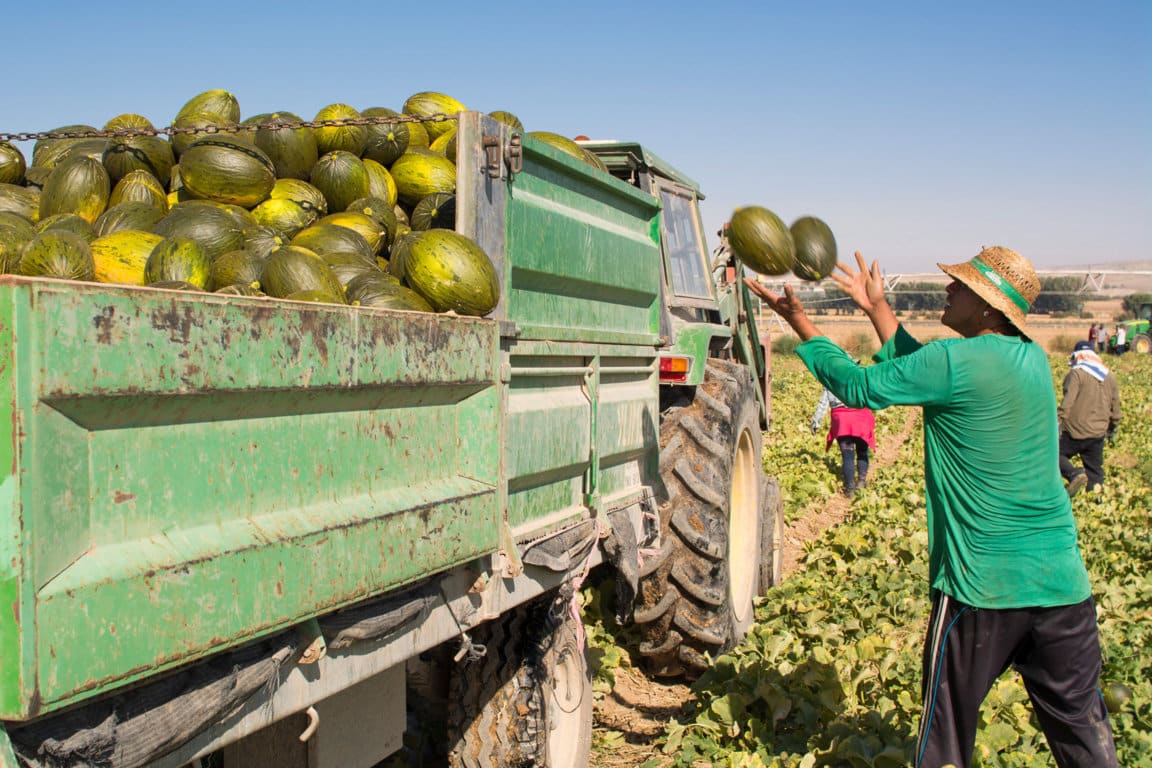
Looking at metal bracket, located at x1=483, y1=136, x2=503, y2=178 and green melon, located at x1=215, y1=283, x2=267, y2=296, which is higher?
metal bracket, located at x1=483, y1=136, x2=503, y2=178

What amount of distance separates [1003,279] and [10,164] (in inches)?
159

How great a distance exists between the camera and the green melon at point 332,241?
3961mm

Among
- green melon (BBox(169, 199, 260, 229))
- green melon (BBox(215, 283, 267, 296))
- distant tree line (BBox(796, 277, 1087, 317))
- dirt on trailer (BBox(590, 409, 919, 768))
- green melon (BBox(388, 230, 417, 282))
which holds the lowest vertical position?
dirt on trailer (BBox(590, 409, 919, 768))

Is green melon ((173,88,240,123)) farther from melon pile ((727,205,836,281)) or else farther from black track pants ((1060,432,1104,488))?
black track pants ((1060,432,1104,488))

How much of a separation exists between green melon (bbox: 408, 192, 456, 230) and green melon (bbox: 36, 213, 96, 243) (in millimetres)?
1212

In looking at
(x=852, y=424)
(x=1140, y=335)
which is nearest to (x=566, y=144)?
(x=852, y=424)

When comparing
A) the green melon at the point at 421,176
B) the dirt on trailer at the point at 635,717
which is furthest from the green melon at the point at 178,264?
the dirt on trailer at the point at 635,717

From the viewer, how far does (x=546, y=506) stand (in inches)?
157

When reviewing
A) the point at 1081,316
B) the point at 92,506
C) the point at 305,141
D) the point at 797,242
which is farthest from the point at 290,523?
the point at 1081,316

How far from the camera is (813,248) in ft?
17.5

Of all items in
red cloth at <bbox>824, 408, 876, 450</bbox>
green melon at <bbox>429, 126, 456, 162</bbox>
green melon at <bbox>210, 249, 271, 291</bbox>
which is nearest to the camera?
green melon at <bbox>210, 249, 271, 291</bbox>

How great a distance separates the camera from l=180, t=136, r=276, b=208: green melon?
4336mm

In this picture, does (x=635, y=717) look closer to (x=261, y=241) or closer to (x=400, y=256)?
(x=400, y=256)

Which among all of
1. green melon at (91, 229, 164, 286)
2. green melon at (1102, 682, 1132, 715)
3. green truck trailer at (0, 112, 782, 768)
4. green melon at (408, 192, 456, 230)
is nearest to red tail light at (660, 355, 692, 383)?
green truck trailer at (0, 112, 782, 768)
